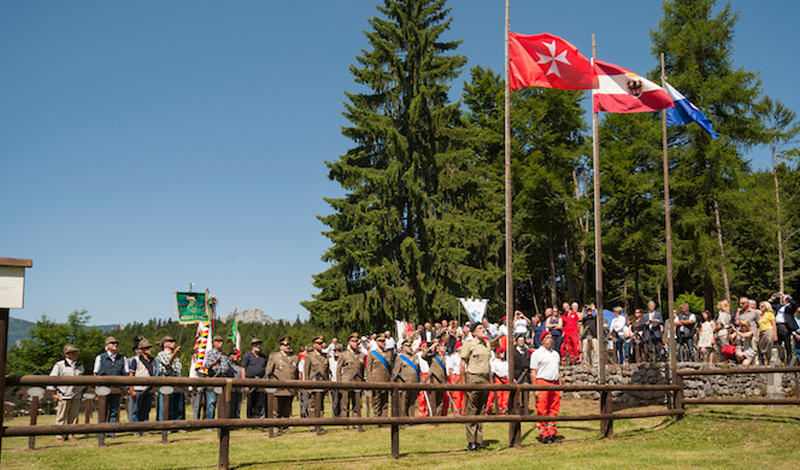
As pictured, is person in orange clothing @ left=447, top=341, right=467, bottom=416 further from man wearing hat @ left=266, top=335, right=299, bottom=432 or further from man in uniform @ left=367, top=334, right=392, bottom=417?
man wearing hat @ left=266, top=335, right=299, bottom=432

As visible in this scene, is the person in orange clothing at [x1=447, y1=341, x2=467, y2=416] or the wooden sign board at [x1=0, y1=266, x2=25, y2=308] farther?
the person in orange clothing at [x1=447, y1=341, x2=467, y2=416]

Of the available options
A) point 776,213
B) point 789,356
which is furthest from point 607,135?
point 789,356

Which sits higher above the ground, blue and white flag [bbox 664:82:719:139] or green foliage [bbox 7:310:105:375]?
blue and white flag [bbox 664:82:719:139]

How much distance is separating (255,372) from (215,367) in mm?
1047

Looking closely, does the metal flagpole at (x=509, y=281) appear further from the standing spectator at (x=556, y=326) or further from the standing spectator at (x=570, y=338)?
the standing spectator at (x=570, y=338)

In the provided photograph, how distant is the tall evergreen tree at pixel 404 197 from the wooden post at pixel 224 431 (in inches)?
936

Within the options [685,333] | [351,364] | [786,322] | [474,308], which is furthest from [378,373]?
[786,322]

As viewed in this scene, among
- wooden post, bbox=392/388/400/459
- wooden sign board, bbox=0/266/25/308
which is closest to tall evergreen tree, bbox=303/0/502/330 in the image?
wooden post, bbox=392/388/400/459

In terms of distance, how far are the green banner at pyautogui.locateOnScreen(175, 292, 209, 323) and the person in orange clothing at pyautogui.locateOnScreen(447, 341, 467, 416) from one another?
9.50 meters

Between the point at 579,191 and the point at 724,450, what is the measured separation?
1310 inches

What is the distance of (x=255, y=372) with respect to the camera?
15156mm

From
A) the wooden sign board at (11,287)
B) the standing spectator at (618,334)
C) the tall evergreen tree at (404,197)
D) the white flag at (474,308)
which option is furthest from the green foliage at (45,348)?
the wooden sign board at (11,287)

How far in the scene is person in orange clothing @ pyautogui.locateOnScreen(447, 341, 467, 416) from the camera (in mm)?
15578

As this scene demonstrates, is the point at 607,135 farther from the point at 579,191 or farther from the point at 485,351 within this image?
the point at 485,351
